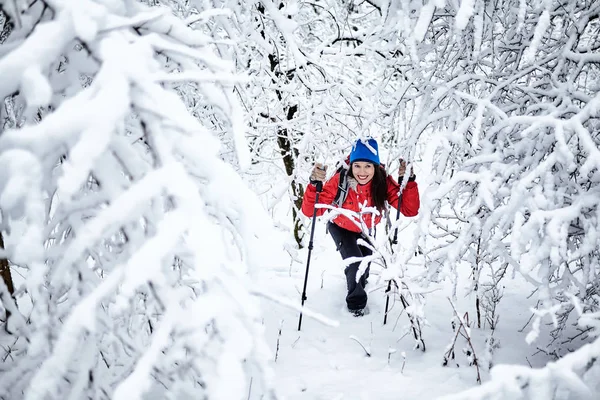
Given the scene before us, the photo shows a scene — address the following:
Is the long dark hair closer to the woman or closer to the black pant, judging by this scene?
the woman

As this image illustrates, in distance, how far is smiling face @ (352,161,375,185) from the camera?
3.78 m

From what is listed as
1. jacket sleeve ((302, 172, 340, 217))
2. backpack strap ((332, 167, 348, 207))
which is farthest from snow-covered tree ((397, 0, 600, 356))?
jacket sleeve ((302, 172, 340, 217))

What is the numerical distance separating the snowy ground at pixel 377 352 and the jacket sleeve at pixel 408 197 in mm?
1063

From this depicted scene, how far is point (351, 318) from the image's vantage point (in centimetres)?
387

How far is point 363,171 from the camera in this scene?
379 centimetres

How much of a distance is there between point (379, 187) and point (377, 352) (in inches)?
66.2

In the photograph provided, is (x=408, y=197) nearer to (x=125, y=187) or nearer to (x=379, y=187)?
(x=379, y=187)

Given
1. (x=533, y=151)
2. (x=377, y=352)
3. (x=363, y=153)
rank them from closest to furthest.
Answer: (x=533, y=151)
(x=377, y=352)
(x=363, y=153)

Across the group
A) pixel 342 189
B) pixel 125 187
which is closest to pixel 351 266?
pixel 342 189

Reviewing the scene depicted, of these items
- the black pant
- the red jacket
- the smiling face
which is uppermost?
the smiling face

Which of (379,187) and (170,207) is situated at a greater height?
(170,207)

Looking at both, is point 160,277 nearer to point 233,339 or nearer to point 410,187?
point 233,339

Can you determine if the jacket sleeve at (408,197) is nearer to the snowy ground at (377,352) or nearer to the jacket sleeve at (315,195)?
the jacket sleeve at (315,195)

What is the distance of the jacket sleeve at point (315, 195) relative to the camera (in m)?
3.88
